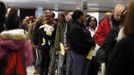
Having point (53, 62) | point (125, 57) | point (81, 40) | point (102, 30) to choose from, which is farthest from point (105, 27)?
point (125, 57)

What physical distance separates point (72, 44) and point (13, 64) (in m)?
3.03

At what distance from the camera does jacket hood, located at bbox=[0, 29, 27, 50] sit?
4.70 metres

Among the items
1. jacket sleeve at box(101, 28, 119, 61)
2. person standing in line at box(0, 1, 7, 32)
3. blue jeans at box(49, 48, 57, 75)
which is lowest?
blue jeans at box(49, 48, 57, 75)

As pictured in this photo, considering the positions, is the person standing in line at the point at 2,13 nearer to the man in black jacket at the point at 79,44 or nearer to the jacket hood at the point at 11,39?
the jacket hood at the point at 11,39

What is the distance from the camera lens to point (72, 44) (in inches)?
299

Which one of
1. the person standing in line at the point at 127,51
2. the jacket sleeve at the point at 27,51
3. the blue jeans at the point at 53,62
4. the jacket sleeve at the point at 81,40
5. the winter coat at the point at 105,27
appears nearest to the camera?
the person standing in line at the point at 127,51

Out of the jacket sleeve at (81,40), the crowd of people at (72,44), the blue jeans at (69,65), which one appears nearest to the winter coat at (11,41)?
the crowd of people at (72,44)

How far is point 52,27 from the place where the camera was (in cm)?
973

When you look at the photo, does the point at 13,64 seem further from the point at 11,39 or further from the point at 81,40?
the point at 81,40

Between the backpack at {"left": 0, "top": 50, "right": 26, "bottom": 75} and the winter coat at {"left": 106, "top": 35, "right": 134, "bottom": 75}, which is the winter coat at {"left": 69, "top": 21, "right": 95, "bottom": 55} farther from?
the winter coat at {"left": 106, "top": 35, "right": 134, "bottom": 75}

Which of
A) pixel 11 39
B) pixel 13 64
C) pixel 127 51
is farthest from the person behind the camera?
pixel 11 39

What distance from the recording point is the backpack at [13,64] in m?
4.60

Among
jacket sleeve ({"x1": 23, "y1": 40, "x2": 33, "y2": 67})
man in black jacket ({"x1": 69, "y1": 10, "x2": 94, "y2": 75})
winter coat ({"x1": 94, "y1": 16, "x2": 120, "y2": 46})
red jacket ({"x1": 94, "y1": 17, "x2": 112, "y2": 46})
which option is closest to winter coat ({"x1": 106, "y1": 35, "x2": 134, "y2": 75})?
jacket sleeve ({"x1": 23, "y1": 40, "x2": 33, "y2": 67})

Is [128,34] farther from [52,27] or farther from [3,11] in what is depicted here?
[52,27]
